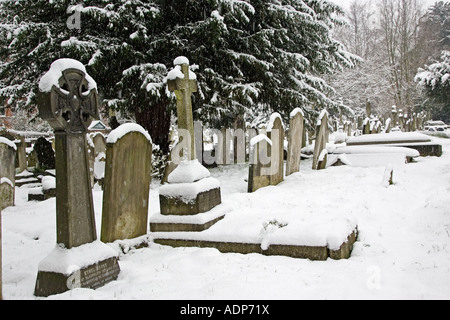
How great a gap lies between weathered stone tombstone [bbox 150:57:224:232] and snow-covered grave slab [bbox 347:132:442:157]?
8.23 metres

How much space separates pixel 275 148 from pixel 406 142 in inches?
236

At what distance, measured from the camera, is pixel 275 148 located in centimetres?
841

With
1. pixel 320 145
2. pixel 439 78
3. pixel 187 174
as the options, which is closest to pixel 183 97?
pixel 187 174

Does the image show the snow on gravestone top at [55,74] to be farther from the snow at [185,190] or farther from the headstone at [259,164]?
the headstone at [259,164]

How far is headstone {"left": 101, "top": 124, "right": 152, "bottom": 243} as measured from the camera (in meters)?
4.23

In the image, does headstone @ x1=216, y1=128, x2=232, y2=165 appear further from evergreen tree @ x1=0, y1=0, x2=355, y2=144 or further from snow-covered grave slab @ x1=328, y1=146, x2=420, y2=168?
snow-covered grave slab @ x1=328, y1=146, x2=420, y2=168

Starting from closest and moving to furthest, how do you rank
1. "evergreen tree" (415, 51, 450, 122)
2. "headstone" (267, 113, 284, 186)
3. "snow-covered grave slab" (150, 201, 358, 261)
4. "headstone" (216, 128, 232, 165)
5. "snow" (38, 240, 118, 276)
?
"snow" (38, 240, 118, 276), "snow-covered grave slab" (150, 201, 358, 261), "headstone" (267, 113, 284, 186), "headstone" (216, 128, 232, 165), "evergreen tree" (415, 51, 450, 122)

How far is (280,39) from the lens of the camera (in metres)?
10.5

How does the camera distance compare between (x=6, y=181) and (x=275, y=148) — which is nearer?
(x=6, y=181)

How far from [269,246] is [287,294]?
113 centimetres

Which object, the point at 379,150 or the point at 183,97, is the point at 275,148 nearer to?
the point at 183,97

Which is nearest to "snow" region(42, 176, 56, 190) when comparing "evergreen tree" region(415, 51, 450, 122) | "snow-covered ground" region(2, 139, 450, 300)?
"snow-covered ground" region(2, 139, 450, 300)

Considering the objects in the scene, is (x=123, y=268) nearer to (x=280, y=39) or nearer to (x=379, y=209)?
(x=379, y=209)

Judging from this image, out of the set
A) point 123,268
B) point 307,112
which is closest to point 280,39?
point 307,112
